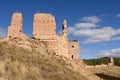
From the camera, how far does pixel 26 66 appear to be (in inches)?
Answer: 726

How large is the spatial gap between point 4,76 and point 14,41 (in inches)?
323

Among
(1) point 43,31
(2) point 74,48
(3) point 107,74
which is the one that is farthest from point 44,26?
(3) point 107,74

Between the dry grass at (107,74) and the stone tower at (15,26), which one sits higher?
the stone tower at (15,26)

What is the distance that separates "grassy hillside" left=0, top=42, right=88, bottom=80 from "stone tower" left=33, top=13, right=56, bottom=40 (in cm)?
590

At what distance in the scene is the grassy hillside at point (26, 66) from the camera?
16.8 m

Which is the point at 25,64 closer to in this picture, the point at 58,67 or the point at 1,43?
the point at 58,67

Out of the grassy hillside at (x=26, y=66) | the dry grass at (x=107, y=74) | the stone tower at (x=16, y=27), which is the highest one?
the stone tower at (x=16, y=27)

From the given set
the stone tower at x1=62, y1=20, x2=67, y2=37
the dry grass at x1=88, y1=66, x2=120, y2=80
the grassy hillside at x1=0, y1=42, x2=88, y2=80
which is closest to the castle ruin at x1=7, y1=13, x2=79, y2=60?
the stone tower at x1=62, y1=20, x2=67, y2=37

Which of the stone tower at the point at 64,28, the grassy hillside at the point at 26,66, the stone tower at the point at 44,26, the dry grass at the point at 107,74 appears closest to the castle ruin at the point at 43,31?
the stone tower at the point at 44,26

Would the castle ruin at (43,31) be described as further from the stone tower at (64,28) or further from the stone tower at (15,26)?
the stone tower at (64,28)

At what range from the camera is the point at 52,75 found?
18.3m

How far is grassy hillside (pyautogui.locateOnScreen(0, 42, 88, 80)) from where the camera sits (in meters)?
16.8

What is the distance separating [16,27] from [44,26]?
3096mm

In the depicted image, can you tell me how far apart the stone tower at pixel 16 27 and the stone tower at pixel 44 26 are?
4.95 ft
